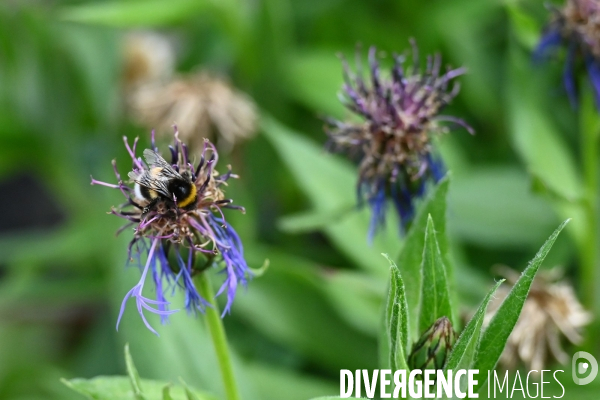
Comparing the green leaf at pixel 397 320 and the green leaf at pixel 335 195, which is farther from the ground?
the green leaf at pixel 335 195

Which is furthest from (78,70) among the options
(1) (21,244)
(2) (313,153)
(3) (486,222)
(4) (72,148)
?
(3) (486,222)

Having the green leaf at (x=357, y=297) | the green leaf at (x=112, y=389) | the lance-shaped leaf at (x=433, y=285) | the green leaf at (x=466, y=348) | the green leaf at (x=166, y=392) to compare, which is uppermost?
the green leaf at (x=357, y=297)

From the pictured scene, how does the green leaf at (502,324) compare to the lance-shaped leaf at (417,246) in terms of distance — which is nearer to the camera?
the green leaf at (502,324)

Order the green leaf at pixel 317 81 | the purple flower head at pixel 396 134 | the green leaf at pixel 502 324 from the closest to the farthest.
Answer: the green leaf at pixel 502 324 < the purple flower head at pixel 396 134 < the green leaf at pixel 317 81

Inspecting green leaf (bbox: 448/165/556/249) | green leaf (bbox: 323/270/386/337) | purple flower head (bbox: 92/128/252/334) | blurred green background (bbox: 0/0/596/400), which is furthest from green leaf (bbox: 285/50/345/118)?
purple flower head (bbox: 92/128/252/334)

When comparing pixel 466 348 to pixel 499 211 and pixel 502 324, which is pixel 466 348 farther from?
pixel 499 211

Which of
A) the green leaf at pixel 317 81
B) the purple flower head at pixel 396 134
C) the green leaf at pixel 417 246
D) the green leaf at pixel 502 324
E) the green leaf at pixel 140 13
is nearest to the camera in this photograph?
the green leaf at pixel 502 324

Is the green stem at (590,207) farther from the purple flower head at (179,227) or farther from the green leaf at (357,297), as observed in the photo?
the purple flower head at (179,227)

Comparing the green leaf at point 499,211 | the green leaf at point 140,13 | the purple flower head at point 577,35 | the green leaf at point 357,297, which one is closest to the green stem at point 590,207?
the purple flower head at point 577,35
